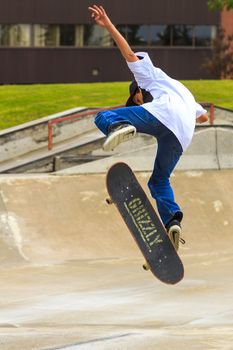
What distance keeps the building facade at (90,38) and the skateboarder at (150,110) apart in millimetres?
34540

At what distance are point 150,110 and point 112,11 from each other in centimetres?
3532

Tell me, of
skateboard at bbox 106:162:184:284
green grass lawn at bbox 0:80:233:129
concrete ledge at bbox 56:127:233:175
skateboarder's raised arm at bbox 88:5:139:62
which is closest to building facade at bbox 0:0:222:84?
green grass lawn at bbox 0:80:233:129

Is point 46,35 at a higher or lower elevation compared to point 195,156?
lower

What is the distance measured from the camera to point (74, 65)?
44.5m

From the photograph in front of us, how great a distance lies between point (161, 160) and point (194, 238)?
8.82 meters

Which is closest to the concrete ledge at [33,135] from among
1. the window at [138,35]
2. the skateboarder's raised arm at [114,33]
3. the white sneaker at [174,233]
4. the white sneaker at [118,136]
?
the white sneaker at [174,233]

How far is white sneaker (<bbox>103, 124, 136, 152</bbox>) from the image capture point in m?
8.60

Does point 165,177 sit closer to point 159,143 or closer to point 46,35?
point 159,143

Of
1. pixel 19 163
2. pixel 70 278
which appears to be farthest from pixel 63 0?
pixel 70 278

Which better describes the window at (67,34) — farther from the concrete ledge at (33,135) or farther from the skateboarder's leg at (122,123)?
the skateboarder's leg at (122,123)

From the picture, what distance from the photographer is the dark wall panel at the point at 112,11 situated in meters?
43.3

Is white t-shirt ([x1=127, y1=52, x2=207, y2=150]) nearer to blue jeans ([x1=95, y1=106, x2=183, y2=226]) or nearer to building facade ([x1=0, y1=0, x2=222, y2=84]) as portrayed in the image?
blue jeans ([x1=95, y1=106, x2=183, y2=226])

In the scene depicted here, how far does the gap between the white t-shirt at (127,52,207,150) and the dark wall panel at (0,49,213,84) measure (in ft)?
116

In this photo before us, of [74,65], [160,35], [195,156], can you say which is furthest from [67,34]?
[195,156]
